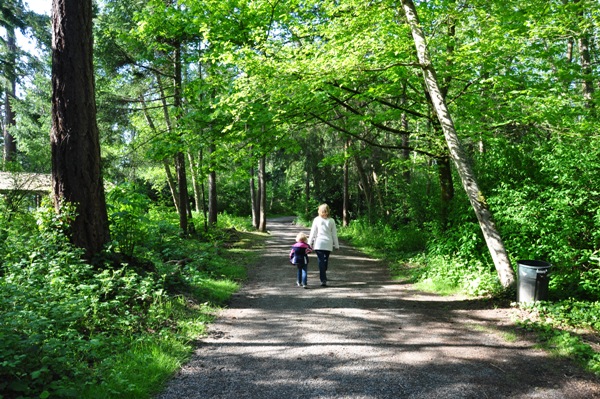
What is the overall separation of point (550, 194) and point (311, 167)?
19.8 metres

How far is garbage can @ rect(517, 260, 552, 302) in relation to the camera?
6109 millimetres

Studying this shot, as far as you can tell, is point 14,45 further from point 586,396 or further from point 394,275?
point 586,396

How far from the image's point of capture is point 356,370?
13.8ft

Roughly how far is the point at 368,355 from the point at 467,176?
4281 millimetres

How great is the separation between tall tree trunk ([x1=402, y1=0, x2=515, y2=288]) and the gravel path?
84 centimetres

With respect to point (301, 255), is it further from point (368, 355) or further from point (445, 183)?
point (445, 183)

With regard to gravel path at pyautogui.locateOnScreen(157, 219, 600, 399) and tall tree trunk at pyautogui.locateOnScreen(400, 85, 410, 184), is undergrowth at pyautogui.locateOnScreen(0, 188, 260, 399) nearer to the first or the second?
gravel path at pyautogui.locateOnScreen(157, 219, 600, 399)

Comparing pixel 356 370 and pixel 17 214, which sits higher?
pixel 17 214

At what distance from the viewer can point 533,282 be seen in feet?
20.2

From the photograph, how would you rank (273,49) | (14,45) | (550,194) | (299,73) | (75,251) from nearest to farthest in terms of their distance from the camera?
(75,251) → (550,194) → (299,73) → (273,49) → (14,45)

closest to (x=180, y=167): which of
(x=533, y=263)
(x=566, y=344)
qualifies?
(x=533, y=263)

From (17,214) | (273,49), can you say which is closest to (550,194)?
(273,49)

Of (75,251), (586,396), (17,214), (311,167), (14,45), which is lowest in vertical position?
(586,396)

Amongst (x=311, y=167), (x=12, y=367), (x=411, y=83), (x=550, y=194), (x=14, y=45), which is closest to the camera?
(x=12, y=367)
